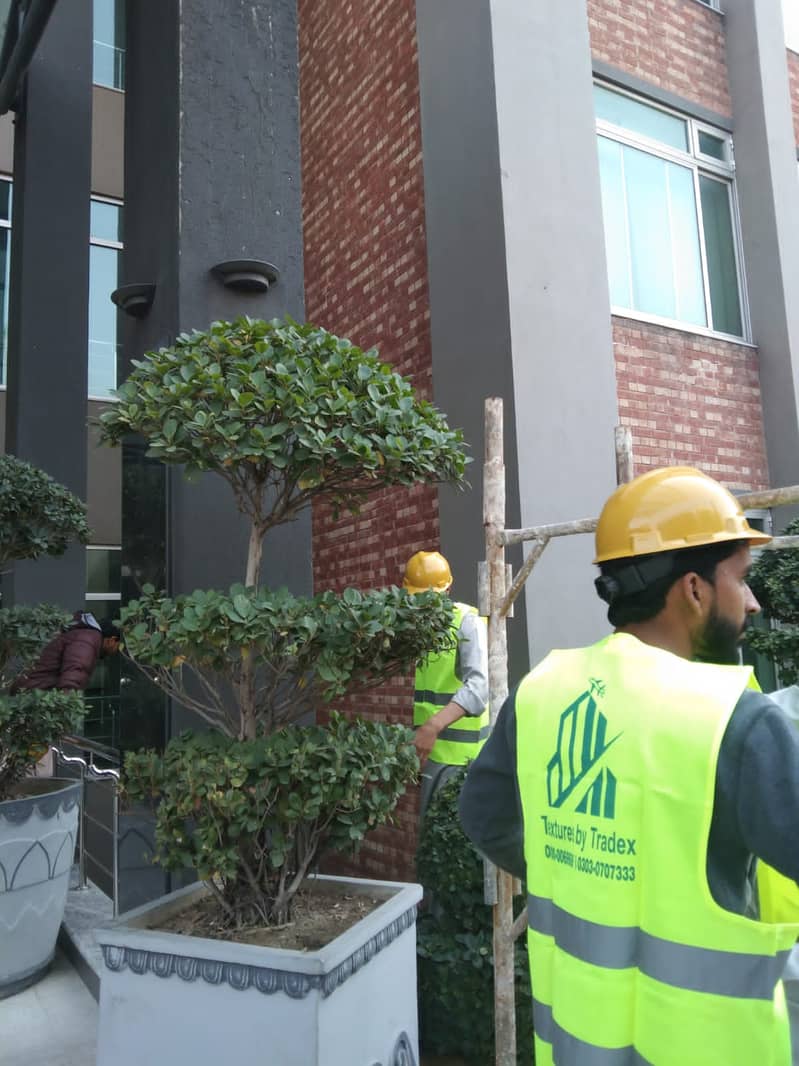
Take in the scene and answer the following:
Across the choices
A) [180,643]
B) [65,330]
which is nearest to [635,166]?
[65,330]

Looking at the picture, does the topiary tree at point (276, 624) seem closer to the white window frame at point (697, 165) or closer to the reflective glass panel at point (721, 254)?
the white window frame at point (697, 165)

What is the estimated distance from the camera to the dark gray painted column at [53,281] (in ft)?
26.6

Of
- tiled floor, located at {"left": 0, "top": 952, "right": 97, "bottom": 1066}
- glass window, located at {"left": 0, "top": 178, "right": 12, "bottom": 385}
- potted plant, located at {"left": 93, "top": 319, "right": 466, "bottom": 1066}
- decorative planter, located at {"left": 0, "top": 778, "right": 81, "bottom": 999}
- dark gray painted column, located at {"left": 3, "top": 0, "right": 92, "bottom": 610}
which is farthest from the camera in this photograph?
glass window, located at {"left": 0, "top": 178, "right": 12, "bottom": 385}

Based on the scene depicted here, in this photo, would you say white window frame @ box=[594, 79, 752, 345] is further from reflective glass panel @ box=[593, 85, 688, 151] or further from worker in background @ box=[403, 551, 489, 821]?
worker in background @ box=[403, 551, 489, 821]

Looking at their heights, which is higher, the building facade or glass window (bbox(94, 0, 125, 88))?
glass window (bbox(94, 0, 125, 88))

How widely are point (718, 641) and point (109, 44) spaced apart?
13155 mm

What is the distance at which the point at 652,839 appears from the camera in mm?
1453

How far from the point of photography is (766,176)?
7.61 m

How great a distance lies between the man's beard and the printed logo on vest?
0.23 m

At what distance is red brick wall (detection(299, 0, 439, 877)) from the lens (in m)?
6.54

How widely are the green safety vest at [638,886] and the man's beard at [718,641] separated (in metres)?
0.12

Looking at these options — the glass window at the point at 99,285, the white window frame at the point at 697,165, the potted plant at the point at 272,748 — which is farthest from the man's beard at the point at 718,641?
the glass window at the point at 99,285

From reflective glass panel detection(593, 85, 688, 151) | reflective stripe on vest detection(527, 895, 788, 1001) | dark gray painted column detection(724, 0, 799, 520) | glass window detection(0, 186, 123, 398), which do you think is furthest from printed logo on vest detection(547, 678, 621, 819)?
glass window detection(0, 186, 123, 398)

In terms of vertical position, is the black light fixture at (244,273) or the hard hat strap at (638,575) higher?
the black light fixture at (244,273)
